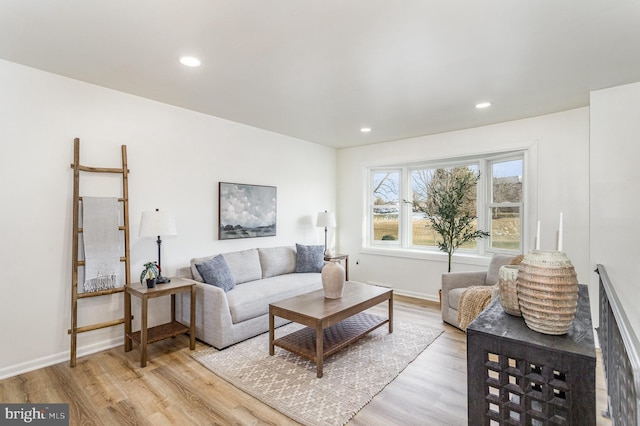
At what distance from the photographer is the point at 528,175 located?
3.99 m

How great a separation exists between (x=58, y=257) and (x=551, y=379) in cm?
357

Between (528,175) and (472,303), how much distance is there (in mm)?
1897

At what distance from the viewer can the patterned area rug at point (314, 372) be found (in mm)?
2191

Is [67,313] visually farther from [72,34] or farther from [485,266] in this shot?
[485,266]

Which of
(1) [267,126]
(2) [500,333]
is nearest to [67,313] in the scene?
(1) [267,126]

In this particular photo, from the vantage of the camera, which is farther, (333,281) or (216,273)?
(216,273)

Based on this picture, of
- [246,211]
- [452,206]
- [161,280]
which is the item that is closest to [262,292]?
[161,280]

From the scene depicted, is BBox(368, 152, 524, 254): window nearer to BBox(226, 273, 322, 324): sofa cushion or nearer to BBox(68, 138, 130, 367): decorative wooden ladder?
BBox(226, 273, 322, 324): sofa cushion

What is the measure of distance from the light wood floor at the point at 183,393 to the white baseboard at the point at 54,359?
0.22 ft

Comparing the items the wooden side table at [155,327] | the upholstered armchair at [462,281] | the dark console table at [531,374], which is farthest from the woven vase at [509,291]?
the wooden side table at [155,327]

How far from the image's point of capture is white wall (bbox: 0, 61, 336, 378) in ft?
8.58

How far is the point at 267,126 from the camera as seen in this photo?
14.6ft

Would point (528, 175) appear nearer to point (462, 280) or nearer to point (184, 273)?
point (462, 280)

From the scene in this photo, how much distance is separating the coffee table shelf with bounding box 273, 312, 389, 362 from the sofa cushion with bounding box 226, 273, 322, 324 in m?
0.47
